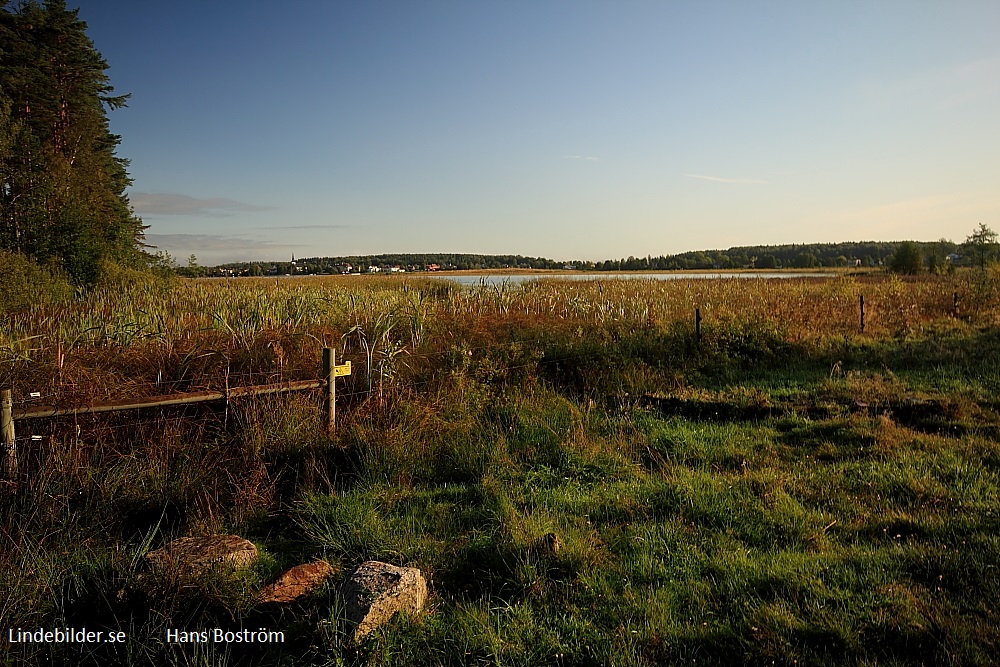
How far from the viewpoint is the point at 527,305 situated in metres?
16.8

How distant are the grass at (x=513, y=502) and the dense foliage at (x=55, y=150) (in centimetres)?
1751

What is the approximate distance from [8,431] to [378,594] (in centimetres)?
410

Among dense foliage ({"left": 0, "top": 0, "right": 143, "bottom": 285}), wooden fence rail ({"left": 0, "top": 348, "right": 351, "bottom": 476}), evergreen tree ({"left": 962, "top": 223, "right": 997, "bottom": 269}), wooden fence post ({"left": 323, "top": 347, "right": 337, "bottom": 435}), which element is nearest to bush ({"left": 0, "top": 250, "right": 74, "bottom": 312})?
dense foliage ({"left": 0, "top": 0, "right": 143, "bottom": 285})

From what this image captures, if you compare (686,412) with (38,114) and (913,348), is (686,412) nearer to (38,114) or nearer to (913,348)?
(913,348)

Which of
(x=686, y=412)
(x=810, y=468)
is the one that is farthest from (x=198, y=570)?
(x=686, y=412)

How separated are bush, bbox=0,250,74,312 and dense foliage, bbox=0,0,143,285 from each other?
2.48 m

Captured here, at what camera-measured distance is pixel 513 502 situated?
16.5ft

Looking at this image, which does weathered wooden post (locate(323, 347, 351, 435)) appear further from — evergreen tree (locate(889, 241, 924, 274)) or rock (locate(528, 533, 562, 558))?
evergreen tree (locate(889, 241, 924, 274))

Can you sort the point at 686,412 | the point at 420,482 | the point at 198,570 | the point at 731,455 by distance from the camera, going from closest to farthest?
the point at 198,570 < the point at 420,482 < the point at 731,455 < the point at 686,412

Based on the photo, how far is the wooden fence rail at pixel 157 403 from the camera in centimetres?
488

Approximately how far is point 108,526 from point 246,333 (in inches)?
176

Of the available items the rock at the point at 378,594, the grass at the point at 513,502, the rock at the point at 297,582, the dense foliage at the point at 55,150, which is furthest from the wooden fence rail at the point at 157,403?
the dense foliage at the point at 55,150

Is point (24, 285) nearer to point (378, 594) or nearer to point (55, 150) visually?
point (55, 150)

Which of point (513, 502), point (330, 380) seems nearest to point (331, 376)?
point (330, 380)
